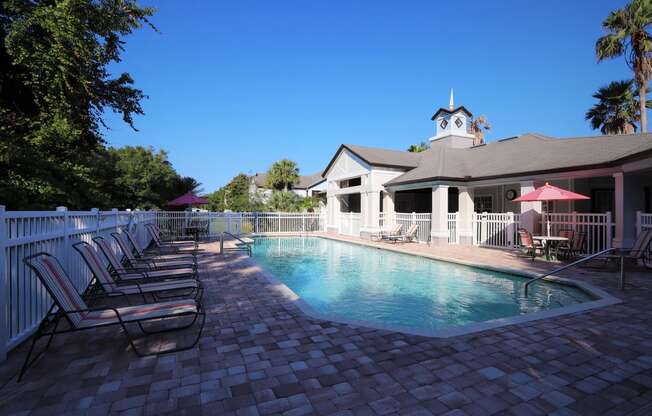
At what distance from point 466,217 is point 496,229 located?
1578 millimetres

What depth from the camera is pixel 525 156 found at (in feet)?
49.1

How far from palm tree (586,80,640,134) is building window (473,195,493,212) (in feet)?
32.2

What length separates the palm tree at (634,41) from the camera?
1769 cm

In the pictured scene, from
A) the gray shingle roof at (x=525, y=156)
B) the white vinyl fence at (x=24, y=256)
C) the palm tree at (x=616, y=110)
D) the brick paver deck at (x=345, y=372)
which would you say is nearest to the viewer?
the brick paver deck at (x=345, y=372)

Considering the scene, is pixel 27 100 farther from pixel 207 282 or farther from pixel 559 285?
pixel 559 285

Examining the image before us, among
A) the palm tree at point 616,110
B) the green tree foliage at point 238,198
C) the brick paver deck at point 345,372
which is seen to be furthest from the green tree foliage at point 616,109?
the green tree foliage at point 238,198

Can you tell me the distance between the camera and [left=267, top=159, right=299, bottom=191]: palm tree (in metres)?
39.7

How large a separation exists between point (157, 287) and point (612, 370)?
5.62 m

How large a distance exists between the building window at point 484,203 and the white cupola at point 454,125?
4498mm

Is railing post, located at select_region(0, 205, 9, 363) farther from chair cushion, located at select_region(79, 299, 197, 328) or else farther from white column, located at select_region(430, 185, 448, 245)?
white column, located at select_region(430, 185, 448, 245)

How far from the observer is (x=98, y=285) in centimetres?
475

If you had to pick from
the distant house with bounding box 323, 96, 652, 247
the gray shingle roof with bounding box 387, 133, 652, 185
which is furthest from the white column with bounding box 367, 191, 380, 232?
the gray shingle roof with bounding box 387, 133, 652, 185

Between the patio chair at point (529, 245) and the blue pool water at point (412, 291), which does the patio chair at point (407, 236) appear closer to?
the blue pool water at point (412, 291)

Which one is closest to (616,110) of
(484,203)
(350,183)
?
(484,203)
